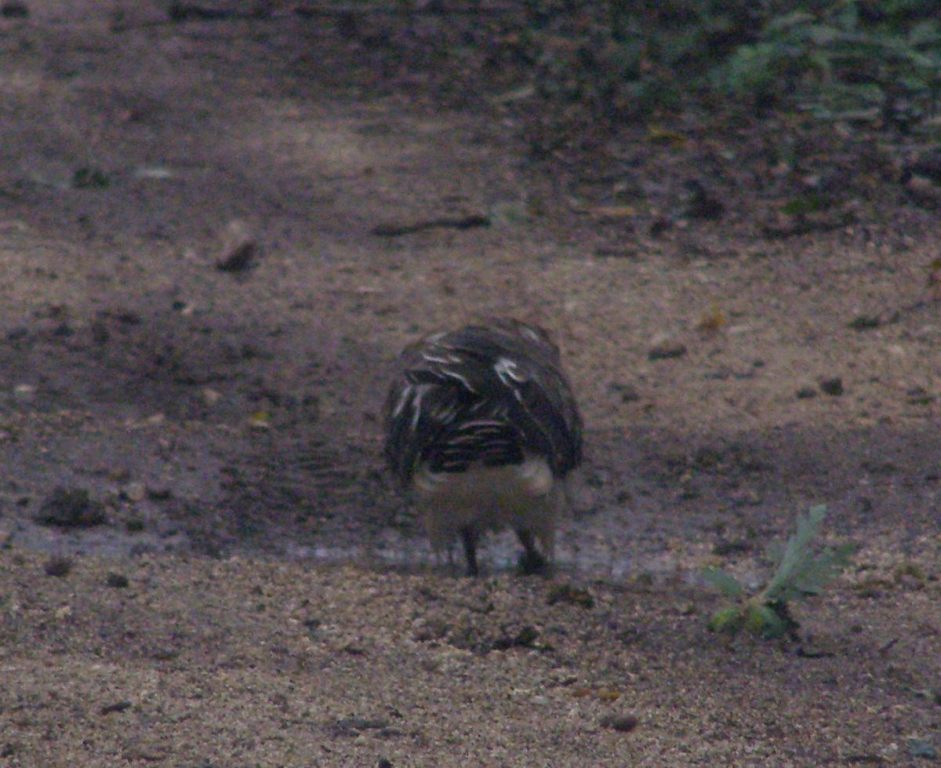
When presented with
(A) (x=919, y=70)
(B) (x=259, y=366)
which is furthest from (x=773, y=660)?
(A) (x=919, y=70)

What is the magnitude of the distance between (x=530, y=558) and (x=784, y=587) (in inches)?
43.6

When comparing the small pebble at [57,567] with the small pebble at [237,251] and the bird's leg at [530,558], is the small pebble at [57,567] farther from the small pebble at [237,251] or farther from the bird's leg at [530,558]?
the small pebble at [237,251]

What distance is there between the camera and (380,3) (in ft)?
41.2

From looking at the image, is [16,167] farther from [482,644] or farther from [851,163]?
[482,644]

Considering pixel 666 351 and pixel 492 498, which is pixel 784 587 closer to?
pixel 492 498

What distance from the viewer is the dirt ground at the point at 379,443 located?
3.74 m

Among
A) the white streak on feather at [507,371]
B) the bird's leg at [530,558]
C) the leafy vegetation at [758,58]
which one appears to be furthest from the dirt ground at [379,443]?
the leafy vegetation at [758,58]

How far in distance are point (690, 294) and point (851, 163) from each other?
171 cm

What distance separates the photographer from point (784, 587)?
167 inches

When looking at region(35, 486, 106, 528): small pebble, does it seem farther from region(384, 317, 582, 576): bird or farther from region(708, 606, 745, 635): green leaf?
region(708, 606, 745, 635): green leaf

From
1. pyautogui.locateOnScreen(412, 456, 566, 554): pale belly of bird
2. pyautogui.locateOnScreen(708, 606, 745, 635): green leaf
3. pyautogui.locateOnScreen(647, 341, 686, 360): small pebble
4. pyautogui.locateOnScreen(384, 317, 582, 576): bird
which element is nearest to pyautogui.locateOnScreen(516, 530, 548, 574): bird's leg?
pyautogui.locateOnScreen(384, 317, 582, 576): bird

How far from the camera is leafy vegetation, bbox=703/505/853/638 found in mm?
4180

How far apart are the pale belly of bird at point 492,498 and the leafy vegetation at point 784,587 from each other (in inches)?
A: 28.3

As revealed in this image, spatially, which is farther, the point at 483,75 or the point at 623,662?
the point at 483,75
